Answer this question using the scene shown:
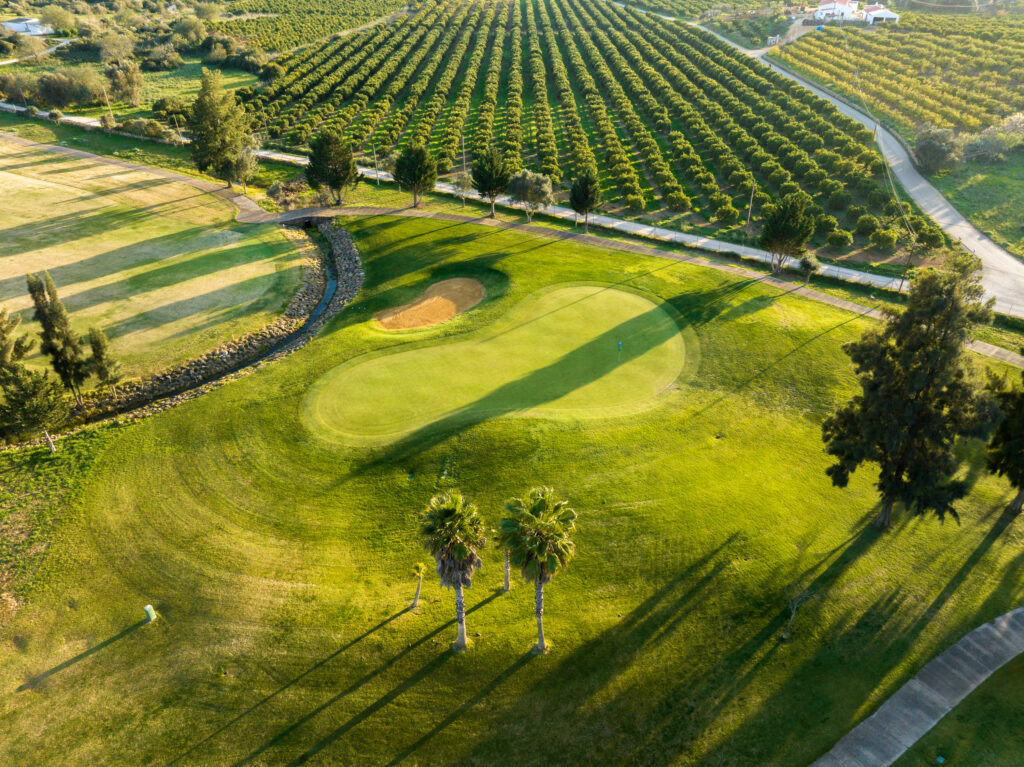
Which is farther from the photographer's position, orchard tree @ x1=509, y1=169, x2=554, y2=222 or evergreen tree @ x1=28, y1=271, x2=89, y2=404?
orchard tree @ x1=509, y1=169, x2=554, y2=222

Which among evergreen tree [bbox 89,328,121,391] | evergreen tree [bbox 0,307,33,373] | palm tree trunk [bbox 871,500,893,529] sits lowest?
palm tree trunk [bbox 871,500,893,529]

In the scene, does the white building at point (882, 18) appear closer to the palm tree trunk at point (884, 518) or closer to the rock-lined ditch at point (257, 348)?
the rock-lined ditch at point (257, 348)

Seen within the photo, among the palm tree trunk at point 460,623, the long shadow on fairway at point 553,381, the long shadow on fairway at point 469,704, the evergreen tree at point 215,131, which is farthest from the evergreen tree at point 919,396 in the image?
the evergreen tree at point 215,131

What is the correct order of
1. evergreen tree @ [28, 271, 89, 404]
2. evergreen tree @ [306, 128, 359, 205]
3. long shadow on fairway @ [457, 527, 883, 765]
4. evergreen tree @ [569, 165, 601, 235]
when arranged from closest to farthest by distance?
long shadow on fairway @ [457, 527, 883, 765], evergreen tree @ [28, 271, 89, 404], evergreen tree @ [569, 165, 601, 235], evergreen tree @ [306, 128, 359, 205]

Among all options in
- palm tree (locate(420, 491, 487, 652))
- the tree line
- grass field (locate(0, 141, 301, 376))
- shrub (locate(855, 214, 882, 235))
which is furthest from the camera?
shrub (locate(855, 214, 882, 235))

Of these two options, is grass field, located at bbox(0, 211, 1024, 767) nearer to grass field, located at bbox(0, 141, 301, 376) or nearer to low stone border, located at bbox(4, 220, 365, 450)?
low stone border, located at bbox(4, 220, 365, 450)

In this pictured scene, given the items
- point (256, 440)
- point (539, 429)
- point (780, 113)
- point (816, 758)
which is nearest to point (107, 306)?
point (256, 440)

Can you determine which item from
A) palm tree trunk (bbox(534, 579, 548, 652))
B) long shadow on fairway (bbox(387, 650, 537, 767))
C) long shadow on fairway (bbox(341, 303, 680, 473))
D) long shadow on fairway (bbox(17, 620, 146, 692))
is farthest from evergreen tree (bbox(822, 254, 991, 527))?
long shadow on fairway (bbox(17, 620, 146, 692))
